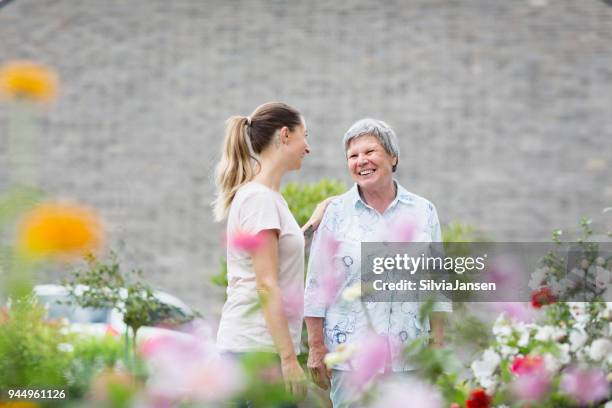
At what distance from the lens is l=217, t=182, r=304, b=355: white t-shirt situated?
2.52 m

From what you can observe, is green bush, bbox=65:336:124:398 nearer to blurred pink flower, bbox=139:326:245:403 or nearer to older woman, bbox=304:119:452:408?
blurred pink flower, bbox=139:326:245:403

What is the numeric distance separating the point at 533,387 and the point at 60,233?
2.77ft

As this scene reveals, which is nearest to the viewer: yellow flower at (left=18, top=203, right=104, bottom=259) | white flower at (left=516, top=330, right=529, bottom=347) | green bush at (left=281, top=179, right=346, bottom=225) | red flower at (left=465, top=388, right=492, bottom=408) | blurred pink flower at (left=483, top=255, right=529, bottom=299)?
yellow flower at (left=18, top=203, right=104, bottom=259)

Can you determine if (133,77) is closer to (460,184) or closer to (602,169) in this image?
(460,184)

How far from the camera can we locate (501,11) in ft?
31.2

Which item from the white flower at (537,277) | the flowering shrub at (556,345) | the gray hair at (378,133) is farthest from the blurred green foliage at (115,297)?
the flowering shrub at (556,345)

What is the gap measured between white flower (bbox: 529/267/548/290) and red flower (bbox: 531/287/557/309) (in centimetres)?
10

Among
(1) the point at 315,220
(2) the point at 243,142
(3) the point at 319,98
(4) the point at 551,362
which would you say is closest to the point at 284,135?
(2) the point at 243,142

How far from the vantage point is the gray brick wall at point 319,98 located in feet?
30.6

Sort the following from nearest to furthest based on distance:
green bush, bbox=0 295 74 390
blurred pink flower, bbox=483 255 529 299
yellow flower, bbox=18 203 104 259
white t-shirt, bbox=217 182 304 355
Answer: yellow flower, bbox=18 203 104 259 < green bush, bbox=0 295 74 390 < blurred pink flower, bbox=483 255 529 299 < white t-shirt, bbox=217 182 304 355

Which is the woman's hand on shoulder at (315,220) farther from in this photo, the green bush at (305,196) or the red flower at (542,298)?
the green bush at (305,196)

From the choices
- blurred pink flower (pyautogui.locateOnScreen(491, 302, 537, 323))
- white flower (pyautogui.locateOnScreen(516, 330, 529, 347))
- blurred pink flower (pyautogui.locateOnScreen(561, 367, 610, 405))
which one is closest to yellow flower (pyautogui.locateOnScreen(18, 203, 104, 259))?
blurred pink flower (pyautogui.locateOnScreen(561, 367, 610, 405))

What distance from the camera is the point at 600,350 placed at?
176 cm

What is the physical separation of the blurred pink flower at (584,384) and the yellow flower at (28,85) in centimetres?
92
